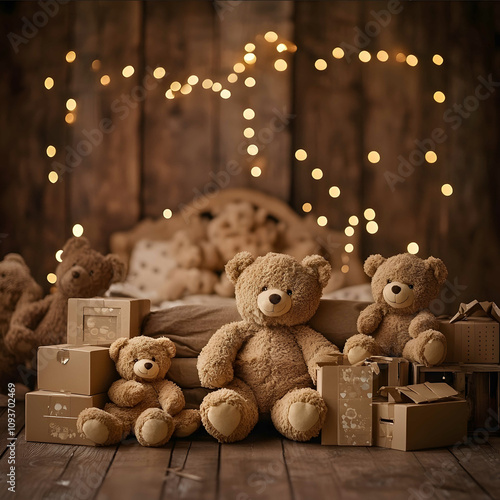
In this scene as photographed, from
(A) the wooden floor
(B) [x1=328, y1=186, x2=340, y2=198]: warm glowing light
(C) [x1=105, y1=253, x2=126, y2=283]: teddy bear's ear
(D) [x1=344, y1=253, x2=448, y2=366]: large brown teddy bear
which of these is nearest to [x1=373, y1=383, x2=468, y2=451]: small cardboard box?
(A) the wooden floor

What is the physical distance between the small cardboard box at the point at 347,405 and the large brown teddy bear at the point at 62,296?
1.26 metres

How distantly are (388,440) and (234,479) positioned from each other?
56cm

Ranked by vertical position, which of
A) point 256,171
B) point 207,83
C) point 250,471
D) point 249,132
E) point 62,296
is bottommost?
point 250,471

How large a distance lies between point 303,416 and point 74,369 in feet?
2.46

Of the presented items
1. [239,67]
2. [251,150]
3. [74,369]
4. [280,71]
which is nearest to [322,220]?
[251,150]

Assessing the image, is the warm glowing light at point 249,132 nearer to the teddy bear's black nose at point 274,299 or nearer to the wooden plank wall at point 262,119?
the wooden plank wall at point 262,119

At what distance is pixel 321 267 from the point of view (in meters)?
2.22

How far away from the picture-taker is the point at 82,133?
149 inches

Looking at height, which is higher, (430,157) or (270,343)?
(430,157)

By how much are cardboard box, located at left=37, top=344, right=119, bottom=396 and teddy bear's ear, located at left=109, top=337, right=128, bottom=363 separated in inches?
0.7

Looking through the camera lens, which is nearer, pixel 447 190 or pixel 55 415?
pixel 55 415

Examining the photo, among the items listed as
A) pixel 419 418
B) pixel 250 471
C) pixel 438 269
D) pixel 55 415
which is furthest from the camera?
pixel 438 269

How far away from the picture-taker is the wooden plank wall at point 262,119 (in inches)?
146

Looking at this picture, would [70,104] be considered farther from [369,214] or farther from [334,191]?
[369,214]
